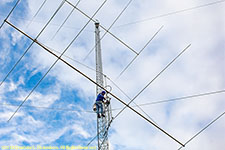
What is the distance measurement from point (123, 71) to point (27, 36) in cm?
371

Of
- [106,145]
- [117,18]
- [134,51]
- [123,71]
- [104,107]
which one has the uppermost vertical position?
[117,18]

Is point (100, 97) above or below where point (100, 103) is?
above

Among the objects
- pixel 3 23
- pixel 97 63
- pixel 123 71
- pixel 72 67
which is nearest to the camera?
pixel 72 67

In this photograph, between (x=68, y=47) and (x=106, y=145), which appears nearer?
(x=68, y=47)

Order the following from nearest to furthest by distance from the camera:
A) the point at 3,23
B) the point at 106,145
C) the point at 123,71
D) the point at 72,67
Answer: the point at 72,67 < the point at 3,23 < the point at 106,145 < the point at 123,71

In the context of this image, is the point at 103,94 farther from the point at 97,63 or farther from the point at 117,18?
the point at 117,18

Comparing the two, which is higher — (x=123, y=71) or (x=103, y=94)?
(x=123, y=71)

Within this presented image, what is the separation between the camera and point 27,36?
301 inches

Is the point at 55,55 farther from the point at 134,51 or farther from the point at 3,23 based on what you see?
the point at 134,51

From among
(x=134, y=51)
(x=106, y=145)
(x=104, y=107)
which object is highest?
(x=134, y=51)

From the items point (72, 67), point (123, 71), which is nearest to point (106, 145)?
point (123, 71)

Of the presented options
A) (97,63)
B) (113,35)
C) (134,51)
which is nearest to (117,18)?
(113,35)

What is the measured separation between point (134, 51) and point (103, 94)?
193 cm

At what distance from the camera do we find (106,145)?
9328 millimetres
